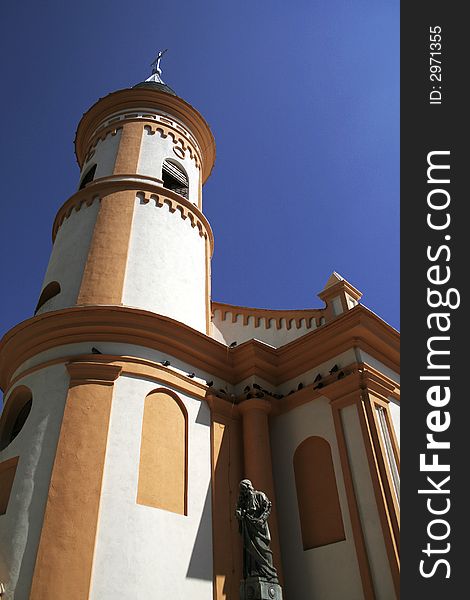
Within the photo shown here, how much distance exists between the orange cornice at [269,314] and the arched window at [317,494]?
4005 millimetres

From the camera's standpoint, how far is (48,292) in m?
12.9

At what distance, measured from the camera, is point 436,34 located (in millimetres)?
7148

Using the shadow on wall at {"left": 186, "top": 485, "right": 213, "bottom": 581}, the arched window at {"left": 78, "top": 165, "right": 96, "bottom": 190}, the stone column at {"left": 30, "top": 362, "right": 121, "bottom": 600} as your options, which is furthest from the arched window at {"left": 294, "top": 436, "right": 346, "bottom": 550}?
the arched window at {"left": 78, "top": 165, "right": 96, "bottom": 190}

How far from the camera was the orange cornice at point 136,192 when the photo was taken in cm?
1374

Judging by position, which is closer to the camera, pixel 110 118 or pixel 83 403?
pixel 83 403

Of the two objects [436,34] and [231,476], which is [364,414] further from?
[436,34]

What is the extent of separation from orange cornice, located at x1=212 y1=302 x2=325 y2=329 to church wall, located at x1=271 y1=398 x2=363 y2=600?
333 cm

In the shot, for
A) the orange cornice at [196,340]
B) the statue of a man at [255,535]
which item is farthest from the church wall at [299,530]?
the statue of a man at [255,535]

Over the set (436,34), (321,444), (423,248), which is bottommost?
(321,444)

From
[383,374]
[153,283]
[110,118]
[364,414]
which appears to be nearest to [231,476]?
[364,414]

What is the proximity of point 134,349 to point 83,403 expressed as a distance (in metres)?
1.57

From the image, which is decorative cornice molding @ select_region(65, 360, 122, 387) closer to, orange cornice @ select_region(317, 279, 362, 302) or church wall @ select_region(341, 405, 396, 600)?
church wall @ select_region(341, 405, 396, 600)

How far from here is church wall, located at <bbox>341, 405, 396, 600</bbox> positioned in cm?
836

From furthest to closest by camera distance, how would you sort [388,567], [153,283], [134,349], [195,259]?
[195,259] < [153,283] < [134,349] < [388,567]
